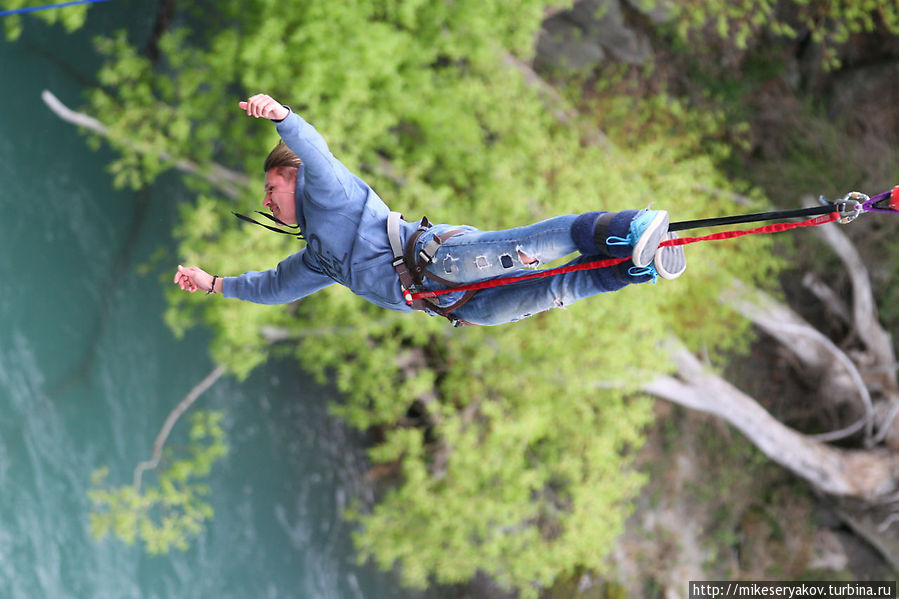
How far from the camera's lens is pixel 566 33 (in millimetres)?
9859

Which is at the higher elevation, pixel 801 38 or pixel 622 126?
pixel 801 38

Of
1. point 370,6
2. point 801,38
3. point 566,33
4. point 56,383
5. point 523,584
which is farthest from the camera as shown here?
point 801,38

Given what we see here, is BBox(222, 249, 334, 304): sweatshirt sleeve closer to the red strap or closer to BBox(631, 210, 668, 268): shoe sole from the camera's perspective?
the red strap

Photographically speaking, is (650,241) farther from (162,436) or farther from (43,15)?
(43,15)

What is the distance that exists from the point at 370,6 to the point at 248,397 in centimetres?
468

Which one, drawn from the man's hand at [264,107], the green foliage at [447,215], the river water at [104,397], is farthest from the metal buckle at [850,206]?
the river water at [104,397]

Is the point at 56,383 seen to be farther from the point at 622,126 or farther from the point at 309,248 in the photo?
the point at 622,126

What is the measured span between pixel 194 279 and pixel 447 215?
3.85 m

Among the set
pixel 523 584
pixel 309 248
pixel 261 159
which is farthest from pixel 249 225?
pixel 523 584

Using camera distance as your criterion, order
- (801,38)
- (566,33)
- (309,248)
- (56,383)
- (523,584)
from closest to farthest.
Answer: (309,248) → (56,383) → (523,584) → (566,33) → (801,38)

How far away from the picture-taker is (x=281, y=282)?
11.1 ft

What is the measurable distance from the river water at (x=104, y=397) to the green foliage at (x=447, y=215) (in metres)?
0.70

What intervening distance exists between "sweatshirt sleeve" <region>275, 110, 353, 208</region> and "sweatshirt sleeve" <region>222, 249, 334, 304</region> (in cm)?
46

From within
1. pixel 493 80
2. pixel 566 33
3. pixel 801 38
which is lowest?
pixel 493 80
